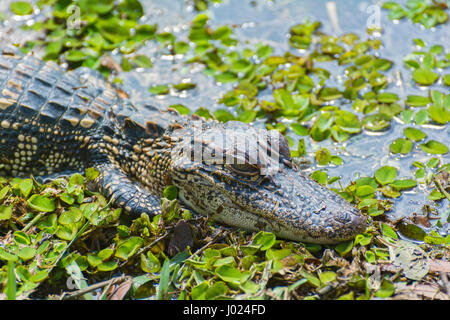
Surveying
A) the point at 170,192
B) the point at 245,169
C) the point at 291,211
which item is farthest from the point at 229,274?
the point at 170,192

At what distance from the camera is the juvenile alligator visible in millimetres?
3822

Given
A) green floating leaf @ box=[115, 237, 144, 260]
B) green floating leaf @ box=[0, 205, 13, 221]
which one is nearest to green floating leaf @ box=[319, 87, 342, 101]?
green floating leaf @ box=[115, 237, 144, 260]

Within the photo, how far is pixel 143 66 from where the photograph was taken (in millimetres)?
5879

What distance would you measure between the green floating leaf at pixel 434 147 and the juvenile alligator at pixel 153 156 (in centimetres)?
134

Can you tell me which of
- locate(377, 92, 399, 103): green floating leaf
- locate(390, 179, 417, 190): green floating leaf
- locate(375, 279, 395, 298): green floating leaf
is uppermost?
locate(377, 92, 399, 103): green floating leaf

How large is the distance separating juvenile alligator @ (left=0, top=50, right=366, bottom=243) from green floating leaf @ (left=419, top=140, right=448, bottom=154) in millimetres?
1336

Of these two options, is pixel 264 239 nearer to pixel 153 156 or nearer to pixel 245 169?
pixel 245 169

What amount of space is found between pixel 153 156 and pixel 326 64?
251 centimetres

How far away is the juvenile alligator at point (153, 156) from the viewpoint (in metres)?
3.82

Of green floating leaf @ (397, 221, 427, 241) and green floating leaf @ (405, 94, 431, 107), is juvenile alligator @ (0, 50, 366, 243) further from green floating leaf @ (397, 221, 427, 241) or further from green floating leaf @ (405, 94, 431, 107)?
green floating leaf @ (405, 94, 431, 107)

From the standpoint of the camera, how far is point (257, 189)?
12.6ft

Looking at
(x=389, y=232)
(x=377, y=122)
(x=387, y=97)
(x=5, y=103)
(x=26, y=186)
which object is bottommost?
(x=26, y=186)

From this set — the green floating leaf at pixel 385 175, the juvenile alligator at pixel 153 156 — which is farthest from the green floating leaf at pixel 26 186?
the green floating leaf at pixel 385 175
